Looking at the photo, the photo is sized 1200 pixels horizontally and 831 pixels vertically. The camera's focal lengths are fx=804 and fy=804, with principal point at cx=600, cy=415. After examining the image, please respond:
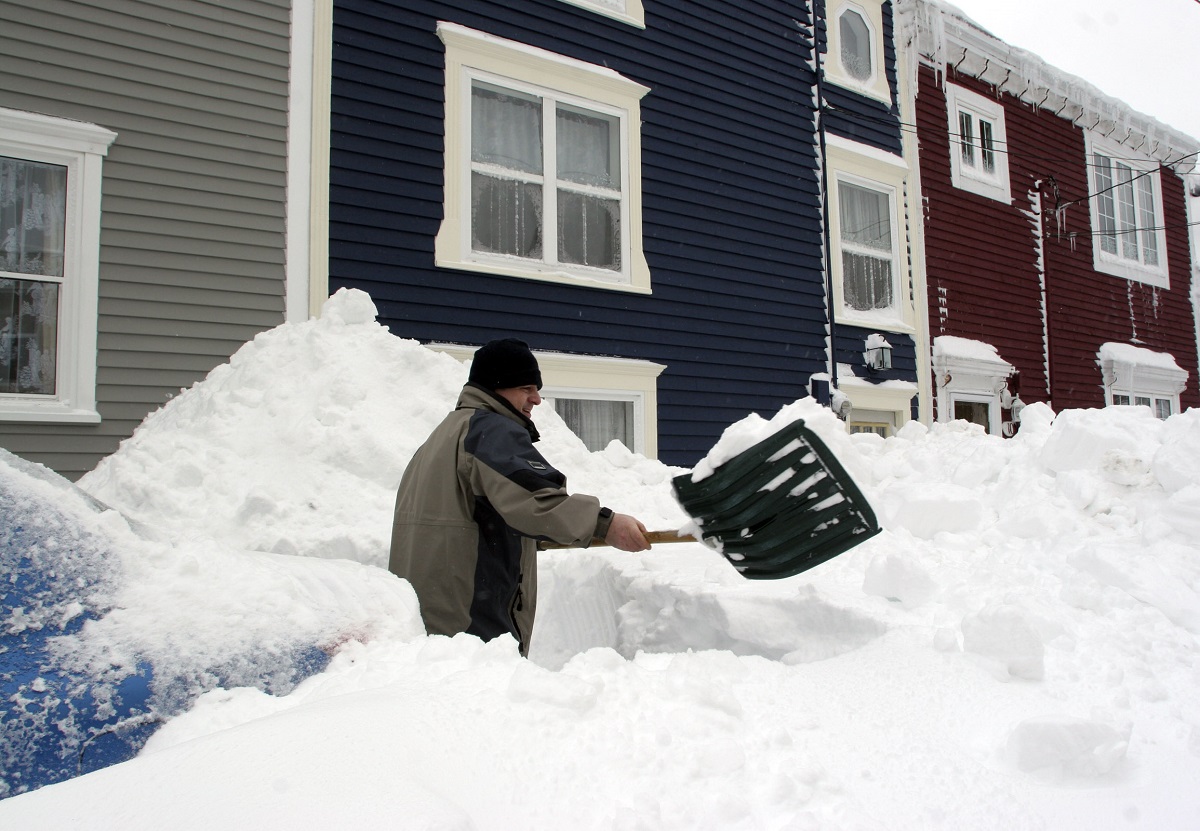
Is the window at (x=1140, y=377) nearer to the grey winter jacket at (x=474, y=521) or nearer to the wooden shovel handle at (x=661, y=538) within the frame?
the wooden shovel handle at (x=661, y=538)

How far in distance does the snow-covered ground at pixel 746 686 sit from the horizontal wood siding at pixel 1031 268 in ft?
24.9

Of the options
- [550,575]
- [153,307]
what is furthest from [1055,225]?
[153,307]

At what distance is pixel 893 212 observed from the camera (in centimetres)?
994

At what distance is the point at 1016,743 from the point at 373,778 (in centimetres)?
133

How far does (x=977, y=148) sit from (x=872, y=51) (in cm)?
257

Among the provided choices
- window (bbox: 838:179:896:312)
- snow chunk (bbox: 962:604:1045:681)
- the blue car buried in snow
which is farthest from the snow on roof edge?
the blue car buried in snow

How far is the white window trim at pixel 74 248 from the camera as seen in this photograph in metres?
4.91

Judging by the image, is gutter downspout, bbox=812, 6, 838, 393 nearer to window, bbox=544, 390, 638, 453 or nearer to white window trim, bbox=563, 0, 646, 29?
white window trim, bbox=563, 0, 646, 29

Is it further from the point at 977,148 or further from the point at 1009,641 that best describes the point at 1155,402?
the point at 1009,641

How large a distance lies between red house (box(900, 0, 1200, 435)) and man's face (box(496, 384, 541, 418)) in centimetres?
843

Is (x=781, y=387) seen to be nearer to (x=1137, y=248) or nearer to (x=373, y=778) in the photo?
(x=373, y=778)

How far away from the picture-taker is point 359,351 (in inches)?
195

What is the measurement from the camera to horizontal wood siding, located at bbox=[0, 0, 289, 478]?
5.04 meters

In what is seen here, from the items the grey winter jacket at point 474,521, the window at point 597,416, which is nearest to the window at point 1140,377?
the window at point 597,416
